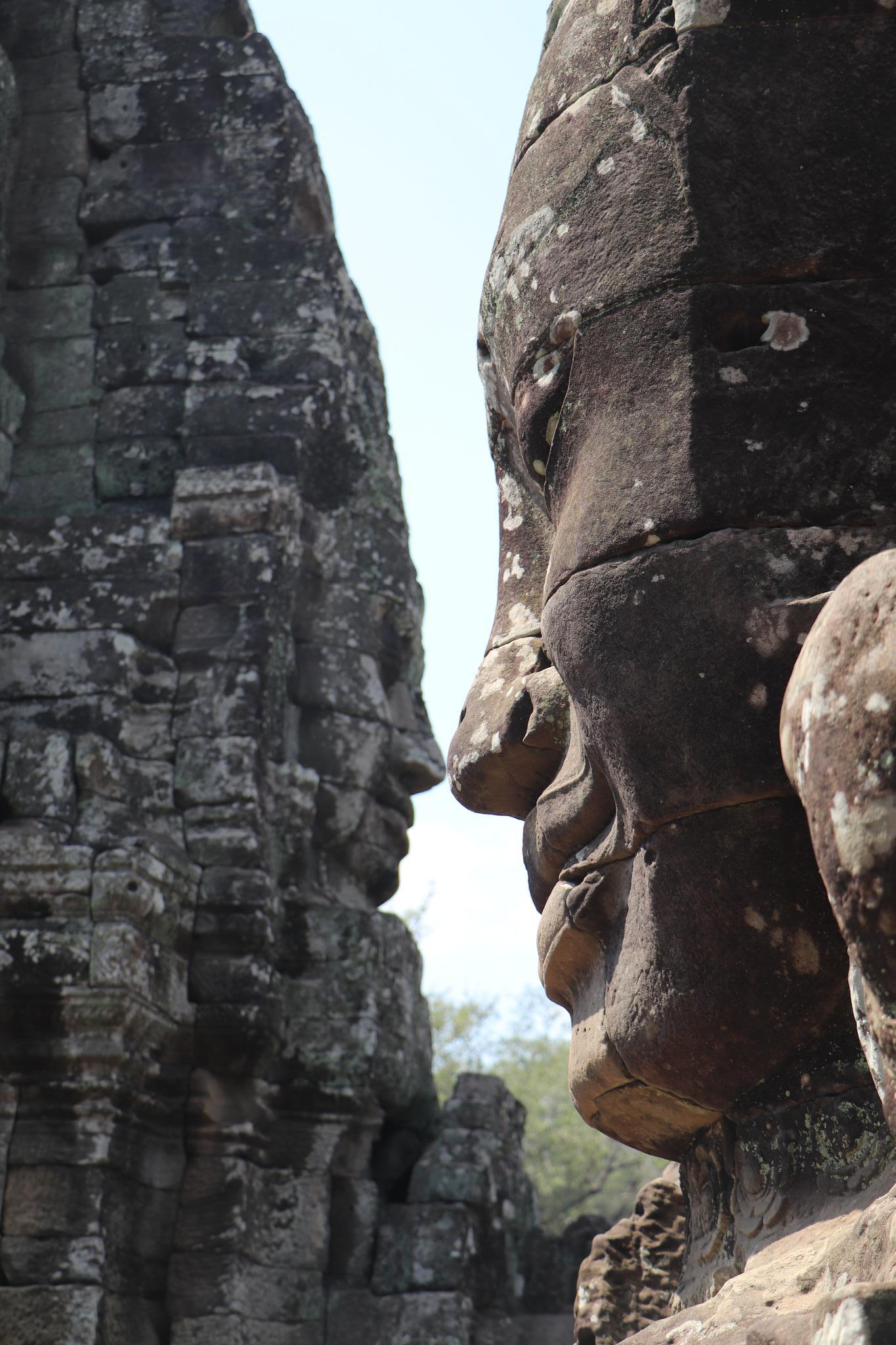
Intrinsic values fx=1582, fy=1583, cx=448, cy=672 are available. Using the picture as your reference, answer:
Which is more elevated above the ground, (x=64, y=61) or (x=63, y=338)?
(x=64, y=61)

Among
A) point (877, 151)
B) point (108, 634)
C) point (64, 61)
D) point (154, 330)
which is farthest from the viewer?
point (64, 61)

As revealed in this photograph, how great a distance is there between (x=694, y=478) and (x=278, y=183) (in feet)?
19.9

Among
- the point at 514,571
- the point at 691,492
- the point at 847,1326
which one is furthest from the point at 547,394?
the point at 847,1326

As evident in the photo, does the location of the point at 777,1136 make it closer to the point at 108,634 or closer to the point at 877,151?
the point at 877,151

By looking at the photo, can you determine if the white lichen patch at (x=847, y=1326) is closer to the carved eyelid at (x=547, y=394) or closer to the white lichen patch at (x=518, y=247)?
the carved eyelid at (x=547, y=394)

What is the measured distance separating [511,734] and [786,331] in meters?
0.82

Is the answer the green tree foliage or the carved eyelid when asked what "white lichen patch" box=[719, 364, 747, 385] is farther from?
the green tree foliage

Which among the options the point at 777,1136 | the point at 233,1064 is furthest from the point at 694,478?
the point at 233,1064

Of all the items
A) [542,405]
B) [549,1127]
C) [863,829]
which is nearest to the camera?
[863,829]

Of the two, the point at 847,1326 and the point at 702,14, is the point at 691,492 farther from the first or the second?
the point at 847,1326

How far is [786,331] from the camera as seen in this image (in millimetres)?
2305

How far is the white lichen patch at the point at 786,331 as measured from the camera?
230 centimetres

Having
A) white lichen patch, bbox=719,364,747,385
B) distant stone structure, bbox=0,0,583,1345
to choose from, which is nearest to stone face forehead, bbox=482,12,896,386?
white lichen patch, bbox=719,364,747,385

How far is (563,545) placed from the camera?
241cm
